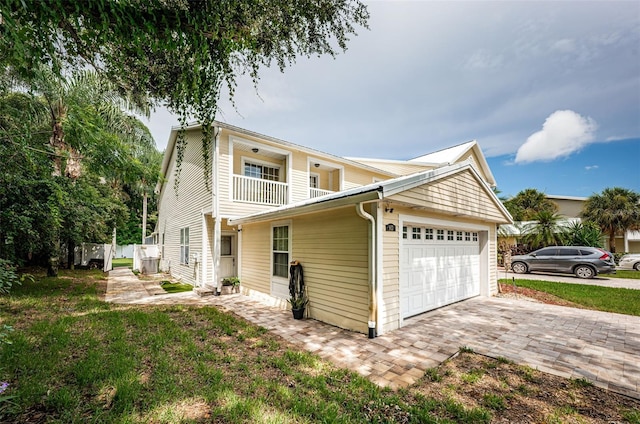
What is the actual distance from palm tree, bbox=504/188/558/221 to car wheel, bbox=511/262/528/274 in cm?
835

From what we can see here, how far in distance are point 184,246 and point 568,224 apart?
79.0 ft

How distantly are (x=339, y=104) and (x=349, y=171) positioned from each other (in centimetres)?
375

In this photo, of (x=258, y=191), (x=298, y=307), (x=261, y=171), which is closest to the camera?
(x=298, y=307)

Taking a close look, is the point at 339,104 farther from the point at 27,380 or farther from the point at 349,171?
the point at 27,380

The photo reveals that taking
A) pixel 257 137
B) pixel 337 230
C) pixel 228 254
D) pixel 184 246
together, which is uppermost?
pixel 257 137

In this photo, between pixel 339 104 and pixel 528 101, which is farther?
pixel 528 101

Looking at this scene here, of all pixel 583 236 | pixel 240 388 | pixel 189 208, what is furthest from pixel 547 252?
pixel 189 208

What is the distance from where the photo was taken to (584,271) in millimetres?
13109

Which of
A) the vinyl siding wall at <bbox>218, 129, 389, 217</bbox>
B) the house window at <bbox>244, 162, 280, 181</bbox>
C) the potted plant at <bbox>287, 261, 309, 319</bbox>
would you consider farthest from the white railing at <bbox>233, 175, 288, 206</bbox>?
the potted plant at <bbox>287, 261, 309, 319</bbox>

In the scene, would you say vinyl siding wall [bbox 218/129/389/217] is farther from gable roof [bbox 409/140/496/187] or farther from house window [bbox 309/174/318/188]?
gable roof [bbox 409/140/496/187]

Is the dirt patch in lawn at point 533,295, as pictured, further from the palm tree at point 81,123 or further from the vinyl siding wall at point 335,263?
the palm tree at point 81,123

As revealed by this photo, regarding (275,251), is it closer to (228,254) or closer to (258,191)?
(258,191)

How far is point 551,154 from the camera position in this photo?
3397 centimetres

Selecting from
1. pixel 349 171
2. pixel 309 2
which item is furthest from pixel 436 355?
pixel 349 171
